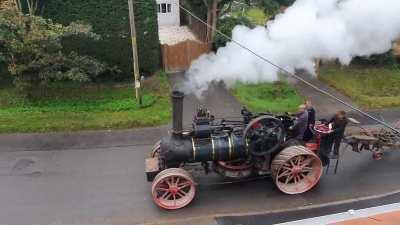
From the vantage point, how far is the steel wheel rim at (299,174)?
9.41m

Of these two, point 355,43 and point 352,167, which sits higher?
point 355,43

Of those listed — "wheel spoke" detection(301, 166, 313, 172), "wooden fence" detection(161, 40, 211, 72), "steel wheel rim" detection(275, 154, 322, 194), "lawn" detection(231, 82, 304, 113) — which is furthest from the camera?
"wooden fence" detection(161, 40, 211, 72)

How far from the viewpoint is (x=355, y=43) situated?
577 inches

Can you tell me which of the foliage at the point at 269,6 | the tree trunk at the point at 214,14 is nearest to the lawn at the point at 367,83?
the foliage at the point at 269,6

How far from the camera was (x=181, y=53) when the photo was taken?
17141mm

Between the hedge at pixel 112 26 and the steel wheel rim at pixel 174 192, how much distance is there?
A: 7.45 metres

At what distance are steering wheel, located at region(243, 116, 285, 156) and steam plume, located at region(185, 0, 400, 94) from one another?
3.57 metres

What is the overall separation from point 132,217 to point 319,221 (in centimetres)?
352

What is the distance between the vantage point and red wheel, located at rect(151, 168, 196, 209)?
908 cm

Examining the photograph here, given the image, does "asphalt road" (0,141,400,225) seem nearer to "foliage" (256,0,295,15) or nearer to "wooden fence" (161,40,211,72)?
"wooden fence" (161,40,211,72)

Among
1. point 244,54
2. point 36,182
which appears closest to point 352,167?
point 244,54

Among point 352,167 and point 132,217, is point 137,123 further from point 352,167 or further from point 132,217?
point 352,167

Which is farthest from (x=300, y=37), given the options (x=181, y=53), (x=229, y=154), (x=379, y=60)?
(x=379, y=60)

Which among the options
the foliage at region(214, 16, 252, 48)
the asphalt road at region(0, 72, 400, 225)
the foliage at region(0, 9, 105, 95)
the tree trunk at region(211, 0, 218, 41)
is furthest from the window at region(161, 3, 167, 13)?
the asphalt road at region(0, 72, 400, 225)
